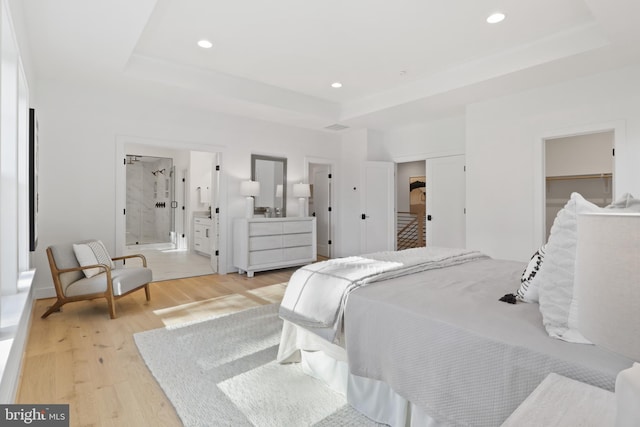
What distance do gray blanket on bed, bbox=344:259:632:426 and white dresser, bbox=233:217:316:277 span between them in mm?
3516

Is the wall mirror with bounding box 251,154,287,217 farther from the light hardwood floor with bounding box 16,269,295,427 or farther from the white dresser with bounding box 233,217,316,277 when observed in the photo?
the light hardwood floor with bounding box 16,269,295,427

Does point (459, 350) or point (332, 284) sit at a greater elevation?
point (332, 284)

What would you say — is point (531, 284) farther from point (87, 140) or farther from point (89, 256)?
point (87, 140)

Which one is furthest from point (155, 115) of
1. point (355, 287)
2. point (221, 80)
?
point (355, 287)

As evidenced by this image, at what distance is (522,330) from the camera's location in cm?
129

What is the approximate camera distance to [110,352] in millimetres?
2531

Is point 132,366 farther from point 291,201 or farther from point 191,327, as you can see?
point 291,201

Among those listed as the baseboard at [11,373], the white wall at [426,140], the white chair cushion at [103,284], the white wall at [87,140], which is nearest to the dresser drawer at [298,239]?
the white wall at [87,140]

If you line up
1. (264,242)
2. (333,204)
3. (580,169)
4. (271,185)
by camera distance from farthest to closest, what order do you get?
1. (333,204)
2. (271,185)
3. (580,169)
4. (264,242)

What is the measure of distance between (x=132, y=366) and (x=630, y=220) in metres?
2.70

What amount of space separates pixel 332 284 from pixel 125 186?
3.77 metres

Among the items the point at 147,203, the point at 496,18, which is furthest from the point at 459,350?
the point at 147,203

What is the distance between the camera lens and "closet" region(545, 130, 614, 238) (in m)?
5.32

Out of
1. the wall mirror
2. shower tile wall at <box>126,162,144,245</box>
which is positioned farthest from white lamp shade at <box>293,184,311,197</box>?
shower tile wall at <box>126,162,144,245</box>
